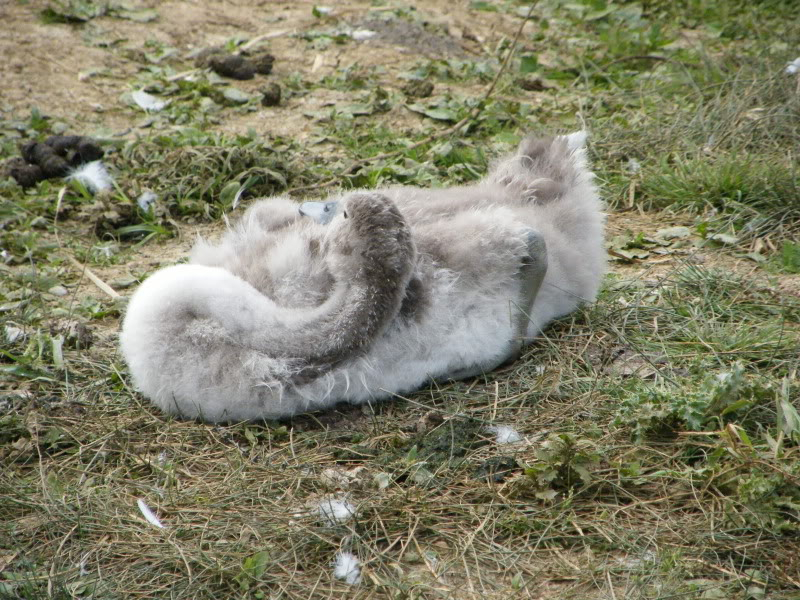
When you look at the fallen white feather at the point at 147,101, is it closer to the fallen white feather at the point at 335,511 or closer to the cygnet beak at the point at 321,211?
the cygnet beak at the point at 321,211

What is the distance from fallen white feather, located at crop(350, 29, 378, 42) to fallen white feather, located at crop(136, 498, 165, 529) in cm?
595

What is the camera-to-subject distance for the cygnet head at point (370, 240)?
11.6 feet

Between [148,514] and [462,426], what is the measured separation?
4.13 feet

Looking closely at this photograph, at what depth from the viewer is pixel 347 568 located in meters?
2.88

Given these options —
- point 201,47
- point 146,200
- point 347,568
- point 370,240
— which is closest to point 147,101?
point 201,47

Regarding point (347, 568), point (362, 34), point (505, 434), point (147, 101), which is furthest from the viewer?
point (362, 34)

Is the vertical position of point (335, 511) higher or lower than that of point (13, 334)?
higher

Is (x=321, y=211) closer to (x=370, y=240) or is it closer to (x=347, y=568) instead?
(x=370, y=240)

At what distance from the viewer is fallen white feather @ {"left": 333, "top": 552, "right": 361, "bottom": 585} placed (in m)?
2.85

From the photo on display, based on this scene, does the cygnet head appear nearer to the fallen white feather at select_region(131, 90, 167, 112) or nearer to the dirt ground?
the dirt ground

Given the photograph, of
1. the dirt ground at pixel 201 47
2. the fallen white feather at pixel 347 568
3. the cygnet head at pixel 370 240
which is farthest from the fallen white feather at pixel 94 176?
the fallen white feather at pixel 347 568

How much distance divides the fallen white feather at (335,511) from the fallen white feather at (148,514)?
0.57 meters

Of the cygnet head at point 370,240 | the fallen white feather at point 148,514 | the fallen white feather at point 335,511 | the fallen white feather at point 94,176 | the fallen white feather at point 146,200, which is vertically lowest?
the fallen white feather at point 94,176

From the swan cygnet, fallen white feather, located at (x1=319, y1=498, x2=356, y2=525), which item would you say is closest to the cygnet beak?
the swan cygnet
